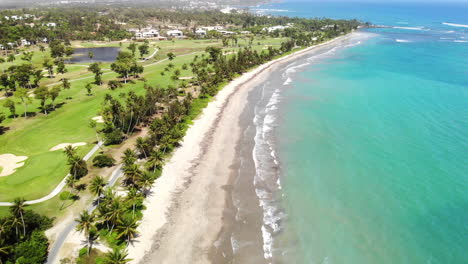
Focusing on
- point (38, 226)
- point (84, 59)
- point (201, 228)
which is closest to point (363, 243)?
point (201, 228)

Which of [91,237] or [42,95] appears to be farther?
[42,95]

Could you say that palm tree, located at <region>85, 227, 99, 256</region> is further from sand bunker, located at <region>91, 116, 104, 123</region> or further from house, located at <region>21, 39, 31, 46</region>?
house, located at <region>21, 39, 31, 46</region>

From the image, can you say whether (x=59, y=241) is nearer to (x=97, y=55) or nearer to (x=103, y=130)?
(x=103, y=130)

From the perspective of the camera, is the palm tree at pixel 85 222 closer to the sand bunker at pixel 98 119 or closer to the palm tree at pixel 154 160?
Answer: the palm tree at pixel 154 160

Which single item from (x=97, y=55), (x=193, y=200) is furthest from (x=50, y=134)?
(x=97, y=55)

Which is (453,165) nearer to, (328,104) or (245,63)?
(328,104)
